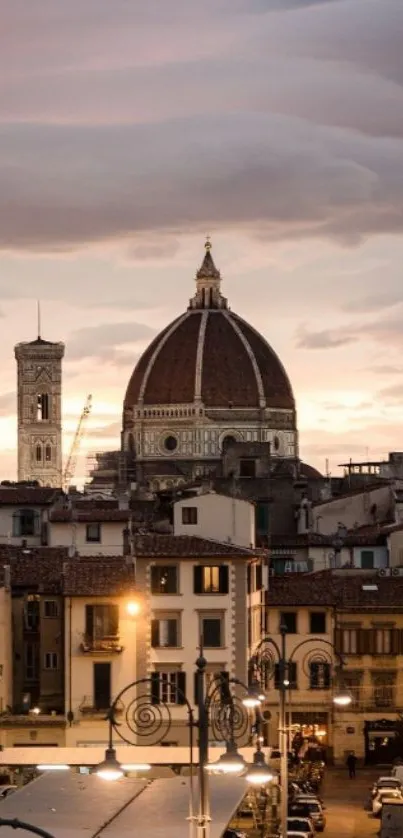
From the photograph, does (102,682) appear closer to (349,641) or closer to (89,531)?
(349,641)

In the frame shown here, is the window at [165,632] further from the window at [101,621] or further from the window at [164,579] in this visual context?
the window at [101,621]

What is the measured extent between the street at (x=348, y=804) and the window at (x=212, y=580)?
5038 millimetres

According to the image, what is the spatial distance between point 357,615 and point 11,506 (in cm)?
3084

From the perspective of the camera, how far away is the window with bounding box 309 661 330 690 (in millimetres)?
82500

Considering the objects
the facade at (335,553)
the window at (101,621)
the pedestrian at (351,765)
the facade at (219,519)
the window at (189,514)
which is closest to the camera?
the window at (101,621)

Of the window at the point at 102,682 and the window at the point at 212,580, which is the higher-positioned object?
the window at the point at 212,580

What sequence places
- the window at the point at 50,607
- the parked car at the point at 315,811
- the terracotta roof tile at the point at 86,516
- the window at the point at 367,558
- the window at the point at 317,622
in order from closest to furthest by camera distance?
the parked car at the point at 315,811
the window at the point at 50,607
the window at the point at 317,622
the terracotta roof tile at the point at 86,516
the window at the point at 367,558

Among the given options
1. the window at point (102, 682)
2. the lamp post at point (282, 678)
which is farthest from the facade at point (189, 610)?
the lamp post at point (282, 678)

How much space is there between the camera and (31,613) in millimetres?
75875

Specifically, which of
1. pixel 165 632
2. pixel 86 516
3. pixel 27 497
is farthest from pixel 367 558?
pixel 165 632

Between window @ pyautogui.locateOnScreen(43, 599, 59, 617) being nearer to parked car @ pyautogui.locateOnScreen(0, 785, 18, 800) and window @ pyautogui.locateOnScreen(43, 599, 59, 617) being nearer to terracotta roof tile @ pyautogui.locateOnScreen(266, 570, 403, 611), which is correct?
terracotta roof tile @ pyautogui.locateOnScreen(266, 570, 403, 611)

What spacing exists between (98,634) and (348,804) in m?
9.40

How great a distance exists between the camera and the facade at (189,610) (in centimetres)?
7381

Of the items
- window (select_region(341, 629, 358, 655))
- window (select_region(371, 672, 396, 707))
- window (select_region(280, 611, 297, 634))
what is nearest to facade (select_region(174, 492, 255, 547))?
window (select_region(280, 611, 297, 634))
